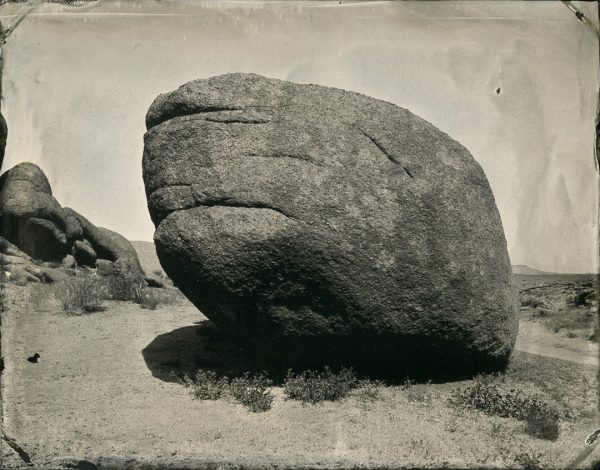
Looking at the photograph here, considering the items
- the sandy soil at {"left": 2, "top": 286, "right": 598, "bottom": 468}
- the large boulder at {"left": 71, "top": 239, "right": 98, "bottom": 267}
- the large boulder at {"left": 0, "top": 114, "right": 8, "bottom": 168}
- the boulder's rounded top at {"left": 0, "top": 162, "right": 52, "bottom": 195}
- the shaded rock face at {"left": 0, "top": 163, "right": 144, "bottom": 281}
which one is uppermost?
the large boulder at {"left": 0, "top": 114, "right": 8, "bottom": 168}

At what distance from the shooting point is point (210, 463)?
6.05m

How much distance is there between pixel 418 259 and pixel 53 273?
10.6m

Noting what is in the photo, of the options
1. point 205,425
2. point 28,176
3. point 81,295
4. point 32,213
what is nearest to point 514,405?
point 205,425

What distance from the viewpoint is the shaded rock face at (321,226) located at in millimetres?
7668

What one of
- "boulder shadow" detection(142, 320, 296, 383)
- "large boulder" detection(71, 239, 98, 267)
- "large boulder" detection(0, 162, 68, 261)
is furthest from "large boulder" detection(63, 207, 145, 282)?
"boulder shadow" detection(142, 320, 296, 383)

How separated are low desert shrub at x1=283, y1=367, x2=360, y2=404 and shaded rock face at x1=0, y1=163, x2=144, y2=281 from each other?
10707mm

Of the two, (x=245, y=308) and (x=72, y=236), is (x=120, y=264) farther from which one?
(x=245, y=308)

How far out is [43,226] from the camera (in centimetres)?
1734

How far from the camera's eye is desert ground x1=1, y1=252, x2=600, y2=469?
632 centimetres

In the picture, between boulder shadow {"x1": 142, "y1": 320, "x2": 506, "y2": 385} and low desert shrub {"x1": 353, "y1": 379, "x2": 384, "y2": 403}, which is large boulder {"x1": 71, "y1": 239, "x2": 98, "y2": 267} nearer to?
boulder shadow {"x1": 142, "y1": 320, "x2": 506, "y2": 385}

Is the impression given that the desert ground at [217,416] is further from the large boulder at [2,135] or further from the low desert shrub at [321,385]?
the large boulder at [2,135]

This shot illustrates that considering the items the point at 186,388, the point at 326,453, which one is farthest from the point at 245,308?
the point at 326,453

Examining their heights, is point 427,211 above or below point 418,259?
above

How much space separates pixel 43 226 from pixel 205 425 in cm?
1206
